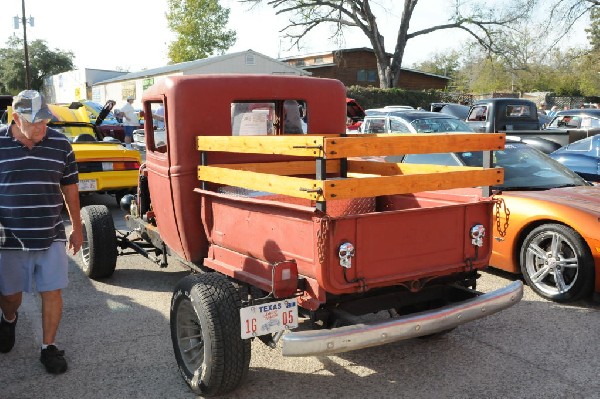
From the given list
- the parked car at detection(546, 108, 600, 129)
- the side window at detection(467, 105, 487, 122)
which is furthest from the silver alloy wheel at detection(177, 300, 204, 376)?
the parked car at detection(546, 108, 600, 129)

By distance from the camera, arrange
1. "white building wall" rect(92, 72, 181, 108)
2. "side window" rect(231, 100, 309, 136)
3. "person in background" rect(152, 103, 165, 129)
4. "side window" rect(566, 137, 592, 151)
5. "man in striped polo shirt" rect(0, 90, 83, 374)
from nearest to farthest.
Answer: "man in striped polo shirt" rect(0, 90, 83, 374) < "person in background" rect(152, 103, 165, 129) < "side window" rect(231, 100, 309, 136) < "side window" rect(566, 137, 592, 151) < "white building wall" rect(92, 72, 181, 108)

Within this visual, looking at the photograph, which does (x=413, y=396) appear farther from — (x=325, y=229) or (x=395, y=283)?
(x=325, y=229)

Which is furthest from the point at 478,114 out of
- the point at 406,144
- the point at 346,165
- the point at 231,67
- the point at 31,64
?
the point at 31,64

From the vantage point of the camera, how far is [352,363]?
3.96 metres

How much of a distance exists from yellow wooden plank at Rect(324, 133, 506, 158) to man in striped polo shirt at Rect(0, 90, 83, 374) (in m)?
1.95

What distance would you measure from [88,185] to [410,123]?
5.51 m

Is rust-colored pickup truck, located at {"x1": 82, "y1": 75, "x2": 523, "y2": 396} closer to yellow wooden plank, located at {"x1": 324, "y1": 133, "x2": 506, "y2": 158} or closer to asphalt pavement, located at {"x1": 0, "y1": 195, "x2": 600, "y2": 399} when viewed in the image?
yellow wooden plank, located at {"x1": 324, "y1": 133, "x2": 506, "y2": 158}

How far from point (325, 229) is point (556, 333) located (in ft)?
8.07

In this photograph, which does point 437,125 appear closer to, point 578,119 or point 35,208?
point 578,119

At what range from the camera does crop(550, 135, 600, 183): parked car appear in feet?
30.3

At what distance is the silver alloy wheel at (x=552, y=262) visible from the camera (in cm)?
504

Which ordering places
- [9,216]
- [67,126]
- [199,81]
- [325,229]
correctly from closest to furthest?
[325,229] → [9,216] → [199,81] → [67,126]

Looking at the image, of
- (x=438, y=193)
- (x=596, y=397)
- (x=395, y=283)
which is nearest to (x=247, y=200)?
(x=395, y=283)

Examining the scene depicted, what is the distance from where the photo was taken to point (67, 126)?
9875 millimetres
